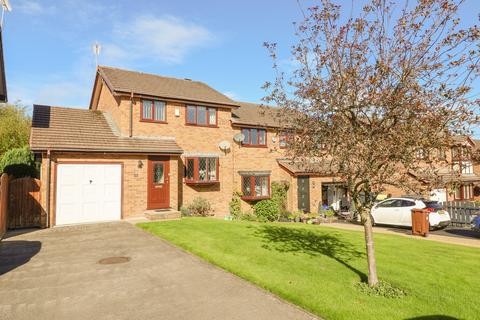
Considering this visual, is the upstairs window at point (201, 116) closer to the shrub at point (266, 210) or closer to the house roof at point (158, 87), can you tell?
the house roof at point (158, 87)

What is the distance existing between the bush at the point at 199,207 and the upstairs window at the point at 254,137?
17.3ft

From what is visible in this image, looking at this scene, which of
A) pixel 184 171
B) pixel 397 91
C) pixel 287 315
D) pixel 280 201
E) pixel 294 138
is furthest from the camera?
pixel 280 201

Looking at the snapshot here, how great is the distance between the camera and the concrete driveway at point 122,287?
5.32 meters

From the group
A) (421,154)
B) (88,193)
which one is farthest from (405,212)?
(88,193)

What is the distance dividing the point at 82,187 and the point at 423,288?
43.4 ft

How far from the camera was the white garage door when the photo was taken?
44.7ft

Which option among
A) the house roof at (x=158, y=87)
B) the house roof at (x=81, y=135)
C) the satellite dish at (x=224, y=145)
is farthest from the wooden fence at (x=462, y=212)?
the house roof at (x=81, y=135)

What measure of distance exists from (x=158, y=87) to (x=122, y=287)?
47.4ft

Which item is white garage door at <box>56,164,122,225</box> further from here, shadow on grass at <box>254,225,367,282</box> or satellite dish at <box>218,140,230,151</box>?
shadow on grass at <box>254,225,367,282</box>

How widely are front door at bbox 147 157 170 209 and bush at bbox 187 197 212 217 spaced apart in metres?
1.68

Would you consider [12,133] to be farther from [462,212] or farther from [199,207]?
[462,212]

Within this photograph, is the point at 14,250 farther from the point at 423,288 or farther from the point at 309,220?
the point at 309,220

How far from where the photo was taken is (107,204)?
1459 cm

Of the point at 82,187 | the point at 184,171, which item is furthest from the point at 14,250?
the point at 184,171
